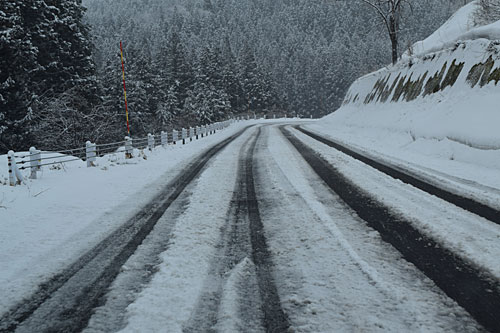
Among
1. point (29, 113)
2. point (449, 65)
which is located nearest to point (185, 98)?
point (29, 113)

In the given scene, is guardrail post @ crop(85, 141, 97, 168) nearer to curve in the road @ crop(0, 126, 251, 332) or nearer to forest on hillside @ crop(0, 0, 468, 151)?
forest on hillside @ crop(0, 0, 468, 151)

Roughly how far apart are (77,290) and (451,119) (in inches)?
429

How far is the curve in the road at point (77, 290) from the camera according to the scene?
2.49 m

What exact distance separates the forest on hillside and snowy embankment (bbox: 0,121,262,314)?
840 centimetres

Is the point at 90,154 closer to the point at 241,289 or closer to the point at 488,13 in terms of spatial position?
the point at 241,289

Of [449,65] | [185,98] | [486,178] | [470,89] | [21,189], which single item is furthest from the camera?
[185,98]

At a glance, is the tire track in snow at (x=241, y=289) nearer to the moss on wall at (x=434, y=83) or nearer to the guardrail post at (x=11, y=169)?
the guardrail post at (x=11, y=169)

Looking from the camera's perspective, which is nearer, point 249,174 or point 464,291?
point 464,291

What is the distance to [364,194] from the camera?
5.70 m

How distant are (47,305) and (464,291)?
10.7ft

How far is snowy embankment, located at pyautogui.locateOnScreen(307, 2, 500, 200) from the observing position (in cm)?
757

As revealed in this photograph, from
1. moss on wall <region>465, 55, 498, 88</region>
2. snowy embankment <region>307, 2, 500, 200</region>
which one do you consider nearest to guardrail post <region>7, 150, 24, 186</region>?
snowy embankment <region>307, 2, 500, 200</region>

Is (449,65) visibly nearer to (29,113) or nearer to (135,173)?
(135,173)

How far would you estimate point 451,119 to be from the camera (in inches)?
409
